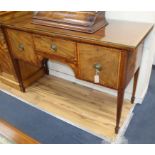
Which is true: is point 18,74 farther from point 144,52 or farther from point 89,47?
point 144,52

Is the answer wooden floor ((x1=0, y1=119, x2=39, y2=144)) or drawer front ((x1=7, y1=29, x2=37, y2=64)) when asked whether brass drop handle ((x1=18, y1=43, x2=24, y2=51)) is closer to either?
drawer front ((x1=7, y1=29, x2=37, y2=64))

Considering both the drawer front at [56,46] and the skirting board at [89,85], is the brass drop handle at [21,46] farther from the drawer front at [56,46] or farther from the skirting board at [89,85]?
the skirting board at [89,85]

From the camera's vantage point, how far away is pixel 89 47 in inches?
50.6

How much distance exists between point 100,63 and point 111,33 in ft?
0.68

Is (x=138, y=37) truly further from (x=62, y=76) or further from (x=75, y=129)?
(x=62, y=76)

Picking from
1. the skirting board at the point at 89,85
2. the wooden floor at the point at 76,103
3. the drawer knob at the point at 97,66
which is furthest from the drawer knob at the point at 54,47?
the skirting board at the point at 89,85

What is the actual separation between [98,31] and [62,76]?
3.42 ft

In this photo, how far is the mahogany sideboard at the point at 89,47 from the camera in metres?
1.22

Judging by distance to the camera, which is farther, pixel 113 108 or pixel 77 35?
pixel 113 108

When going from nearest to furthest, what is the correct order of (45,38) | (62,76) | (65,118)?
(45,38)
(65,118)
(62,76)

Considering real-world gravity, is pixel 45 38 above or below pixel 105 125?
above

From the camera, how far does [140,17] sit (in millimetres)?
1465

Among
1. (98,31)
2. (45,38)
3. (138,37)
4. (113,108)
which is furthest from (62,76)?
(138,37)

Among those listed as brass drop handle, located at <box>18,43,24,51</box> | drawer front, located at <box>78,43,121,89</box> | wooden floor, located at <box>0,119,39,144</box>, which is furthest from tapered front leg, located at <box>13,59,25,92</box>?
wooden floor, located at <box>0,119,39,144</box>
